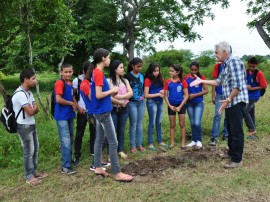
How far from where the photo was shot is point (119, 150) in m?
5.72

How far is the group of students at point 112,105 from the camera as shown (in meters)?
4.31

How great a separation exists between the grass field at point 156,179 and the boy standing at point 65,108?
0.46m

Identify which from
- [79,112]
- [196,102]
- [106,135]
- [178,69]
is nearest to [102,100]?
[106,135]

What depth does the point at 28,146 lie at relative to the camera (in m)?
4.47

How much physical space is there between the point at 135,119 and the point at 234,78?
6.45 feet

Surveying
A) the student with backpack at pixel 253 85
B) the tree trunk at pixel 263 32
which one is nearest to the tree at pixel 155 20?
the tree trunk at pixel 263 32

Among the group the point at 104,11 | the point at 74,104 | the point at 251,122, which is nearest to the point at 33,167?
the point at 74,104

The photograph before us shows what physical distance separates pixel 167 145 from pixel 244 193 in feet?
8.05

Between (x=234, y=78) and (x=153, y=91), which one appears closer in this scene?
(x=234, y=78)

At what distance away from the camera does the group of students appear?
431cm

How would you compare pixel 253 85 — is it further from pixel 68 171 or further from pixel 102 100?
pixel 68 171

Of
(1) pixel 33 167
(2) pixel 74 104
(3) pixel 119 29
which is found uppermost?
(3) pixel 119 29

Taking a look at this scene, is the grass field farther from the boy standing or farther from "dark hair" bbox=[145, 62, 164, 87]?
"dark hair" bbox=[145, 62, 164, 87]

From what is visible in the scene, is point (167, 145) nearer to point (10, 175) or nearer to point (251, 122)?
point (251, 122)
